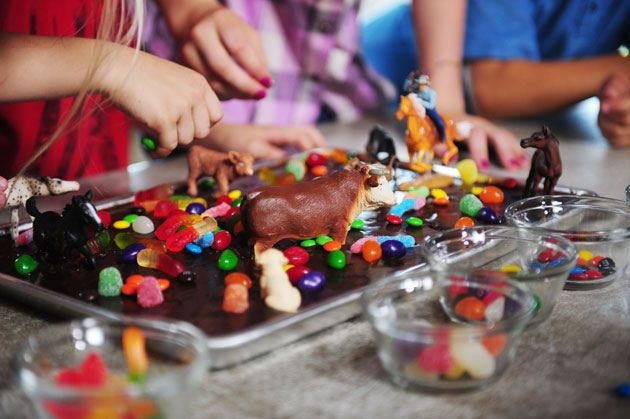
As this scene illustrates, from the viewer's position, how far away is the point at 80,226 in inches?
29.1

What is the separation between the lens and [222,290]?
2.20ft

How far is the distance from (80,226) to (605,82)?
3.22 ft

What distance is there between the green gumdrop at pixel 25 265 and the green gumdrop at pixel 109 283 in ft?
0.31

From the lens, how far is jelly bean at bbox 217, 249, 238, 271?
28.4 inches

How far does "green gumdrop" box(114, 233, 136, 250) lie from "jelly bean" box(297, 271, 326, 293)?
23 centimetres

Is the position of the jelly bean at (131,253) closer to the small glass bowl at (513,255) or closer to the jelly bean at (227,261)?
the jelly bean at (227,261)

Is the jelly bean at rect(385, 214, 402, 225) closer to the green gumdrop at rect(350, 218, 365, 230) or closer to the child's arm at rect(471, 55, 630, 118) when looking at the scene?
the green gumdrop at rect(350, 218, 365, 230)

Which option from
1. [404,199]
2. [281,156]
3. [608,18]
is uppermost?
[608,18]

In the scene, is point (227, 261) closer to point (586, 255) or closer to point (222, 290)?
point (222, 290)

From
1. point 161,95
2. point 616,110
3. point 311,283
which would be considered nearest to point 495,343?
point 311,283

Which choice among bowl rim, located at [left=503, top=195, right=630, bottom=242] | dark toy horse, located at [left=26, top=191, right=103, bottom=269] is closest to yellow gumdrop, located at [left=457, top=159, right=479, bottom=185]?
bowl rim, located at [left=503, top=195, right=630, bottom=242]

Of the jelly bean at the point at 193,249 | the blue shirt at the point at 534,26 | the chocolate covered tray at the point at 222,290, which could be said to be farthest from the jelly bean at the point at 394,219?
the blue shirt at the point at 534,26

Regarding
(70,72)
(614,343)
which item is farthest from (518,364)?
(70,72)

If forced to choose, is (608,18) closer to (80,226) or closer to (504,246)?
(504,246)
